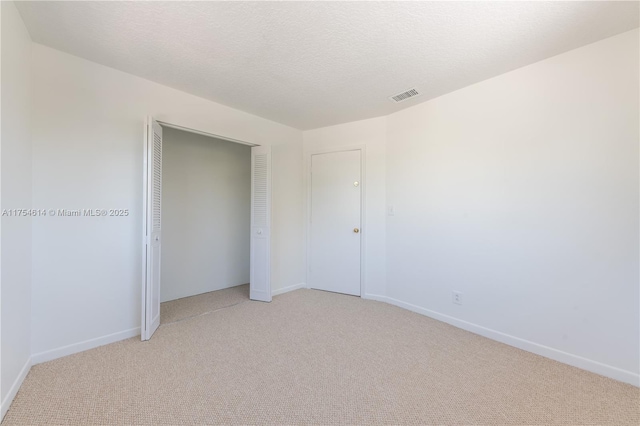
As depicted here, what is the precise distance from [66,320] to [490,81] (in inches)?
168

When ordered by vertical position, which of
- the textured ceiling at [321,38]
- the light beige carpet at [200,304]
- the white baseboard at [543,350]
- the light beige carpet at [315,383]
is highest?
the textured ceiling at [321,38]

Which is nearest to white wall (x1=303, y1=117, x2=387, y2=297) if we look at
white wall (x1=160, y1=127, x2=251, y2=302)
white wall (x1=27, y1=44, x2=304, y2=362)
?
white wall (x1=160, y1=127, x2=251, y2=302)

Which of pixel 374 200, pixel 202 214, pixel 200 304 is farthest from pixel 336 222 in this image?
pixel 200 304

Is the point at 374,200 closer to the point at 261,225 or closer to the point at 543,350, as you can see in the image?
the point at 261,225

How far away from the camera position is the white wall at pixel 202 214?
11.9 feet

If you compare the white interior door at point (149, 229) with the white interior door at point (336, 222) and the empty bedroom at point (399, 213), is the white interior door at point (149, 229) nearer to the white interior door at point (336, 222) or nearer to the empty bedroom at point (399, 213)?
the empty bedroom at point (399, 213)

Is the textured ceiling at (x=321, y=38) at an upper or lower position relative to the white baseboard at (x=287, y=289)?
upper

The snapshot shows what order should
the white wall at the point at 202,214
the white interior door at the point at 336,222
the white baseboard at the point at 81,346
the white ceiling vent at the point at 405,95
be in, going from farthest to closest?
the white interior door at the point at 336,222 → the white wall at the point at 202,214 → the white ceiling vent at the point at 405,95 → the white baseboard at the point at 81,346

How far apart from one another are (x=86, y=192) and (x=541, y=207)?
3844 mm

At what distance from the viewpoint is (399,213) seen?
3361 mm

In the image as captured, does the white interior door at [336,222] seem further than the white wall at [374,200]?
Yes

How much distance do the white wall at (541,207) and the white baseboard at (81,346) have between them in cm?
299

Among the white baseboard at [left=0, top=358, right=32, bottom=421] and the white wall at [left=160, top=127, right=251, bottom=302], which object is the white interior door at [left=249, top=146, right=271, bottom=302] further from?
the white baseboard at [left=0, top=358, right=32, bottom=421]

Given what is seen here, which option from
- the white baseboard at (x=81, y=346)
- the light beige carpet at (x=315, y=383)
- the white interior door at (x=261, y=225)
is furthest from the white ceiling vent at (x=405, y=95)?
the white baseboard at (x=81, y=346)
